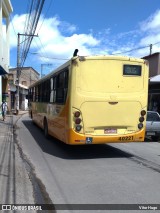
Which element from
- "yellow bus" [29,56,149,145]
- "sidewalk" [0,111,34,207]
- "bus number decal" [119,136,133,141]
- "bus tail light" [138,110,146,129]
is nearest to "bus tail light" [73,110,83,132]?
"yellow bus" [29,56,149,145]

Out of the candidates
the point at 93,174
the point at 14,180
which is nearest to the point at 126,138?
the point at 93,174

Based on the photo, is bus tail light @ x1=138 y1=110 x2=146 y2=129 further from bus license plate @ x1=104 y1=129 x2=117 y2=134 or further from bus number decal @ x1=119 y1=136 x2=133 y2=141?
bus license plate @ x1=104 y1=129 x2=117 y2=134

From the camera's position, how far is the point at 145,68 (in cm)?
1106

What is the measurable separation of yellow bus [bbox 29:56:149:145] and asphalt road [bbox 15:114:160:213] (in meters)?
0.77

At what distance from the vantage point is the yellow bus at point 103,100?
1032 cm

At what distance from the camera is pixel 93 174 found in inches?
332

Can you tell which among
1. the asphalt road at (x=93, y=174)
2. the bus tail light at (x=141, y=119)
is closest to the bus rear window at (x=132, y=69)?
the bus tail light at (x=141, y=119)

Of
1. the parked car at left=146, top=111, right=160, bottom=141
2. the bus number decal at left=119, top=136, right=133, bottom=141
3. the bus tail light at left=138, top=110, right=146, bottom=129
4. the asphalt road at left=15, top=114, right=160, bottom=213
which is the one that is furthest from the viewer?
the parked car at left=146, top=111, right=160, bottom=141

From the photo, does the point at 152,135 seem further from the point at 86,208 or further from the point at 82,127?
the point at 86,208

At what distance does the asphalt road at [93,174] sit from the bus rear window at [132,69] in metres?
2.69

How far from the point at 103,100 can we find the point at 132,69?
140 cm

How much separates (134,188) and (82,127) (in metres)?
3.57

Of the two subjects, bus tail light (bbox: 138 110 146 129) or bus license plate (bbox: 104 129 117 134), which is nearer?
bus license plate (bbox: 104 129 117 134)

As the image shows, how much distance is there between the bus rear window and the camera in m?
10.8
